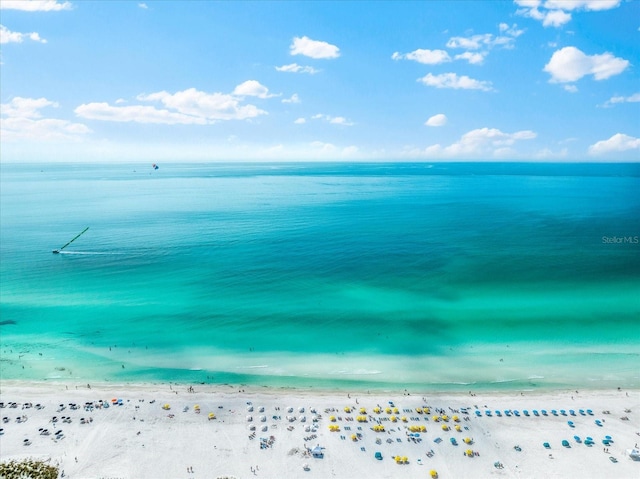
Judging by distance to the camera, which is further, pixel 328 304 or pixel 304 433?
pixel 328 304

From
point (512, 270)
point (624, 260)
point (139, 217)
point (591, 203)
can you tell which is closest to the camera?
point (512, 270)

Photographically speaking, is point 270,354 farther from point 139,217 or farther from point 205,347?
point 139,217

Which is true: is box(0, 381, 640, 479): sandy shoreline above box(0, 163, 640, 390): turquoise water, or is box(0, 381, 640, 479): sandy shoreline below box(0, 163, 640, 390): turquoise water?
below

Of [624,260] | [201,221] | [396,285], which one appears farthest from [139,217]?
[624,260]

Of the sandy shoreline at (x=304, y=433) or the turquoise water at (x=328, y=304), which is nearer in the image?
the sandy shoreline at (x=304, y=433)

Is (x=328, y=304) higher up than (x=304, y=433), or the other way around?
(x=328, y=304)
